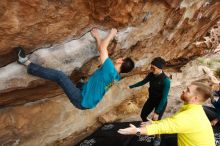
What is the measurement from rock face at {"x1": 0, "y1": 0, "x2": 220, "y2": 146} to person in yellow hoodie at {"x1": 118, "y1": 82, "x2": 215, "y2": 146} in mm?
2000

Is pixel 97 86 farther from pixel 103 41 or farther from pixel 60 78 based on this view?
pixel 103 41

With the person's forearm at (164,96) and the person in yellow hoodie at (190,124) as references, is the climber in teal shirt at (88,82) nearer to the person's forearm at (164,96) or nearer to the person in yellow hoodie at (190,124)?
the person's forearm at (164,96)

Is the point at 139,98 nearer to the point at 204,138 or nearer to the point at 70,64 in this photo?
the point at 70,64

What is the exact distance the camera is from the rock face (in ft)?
16.1

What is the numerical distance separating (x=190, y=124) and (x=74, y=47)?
2.54 meters

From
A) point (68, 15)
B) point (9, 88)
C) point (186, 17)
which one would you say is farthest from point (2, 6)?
point (186, 17)

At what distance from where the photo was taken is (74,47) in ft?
18.3

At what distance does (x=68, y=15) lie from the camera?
16.5 ft

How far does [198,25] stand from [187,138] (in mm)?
4373

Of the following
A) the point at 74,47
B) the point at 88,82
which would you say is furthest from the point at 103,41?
the point at 88,82

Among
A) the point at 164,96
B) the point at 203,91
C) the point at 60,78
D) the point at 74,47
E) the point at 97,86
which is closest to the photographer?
the point at 203,91

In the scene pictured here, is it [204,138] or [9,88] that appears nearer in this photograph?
[204,138]

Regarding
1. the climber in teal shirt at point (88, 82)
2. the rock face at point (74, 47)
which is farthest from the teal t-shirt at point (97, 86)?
the rock face at point (74, 47)

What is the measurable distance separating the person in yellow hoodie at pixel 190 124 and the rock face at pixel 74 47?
200 cm
